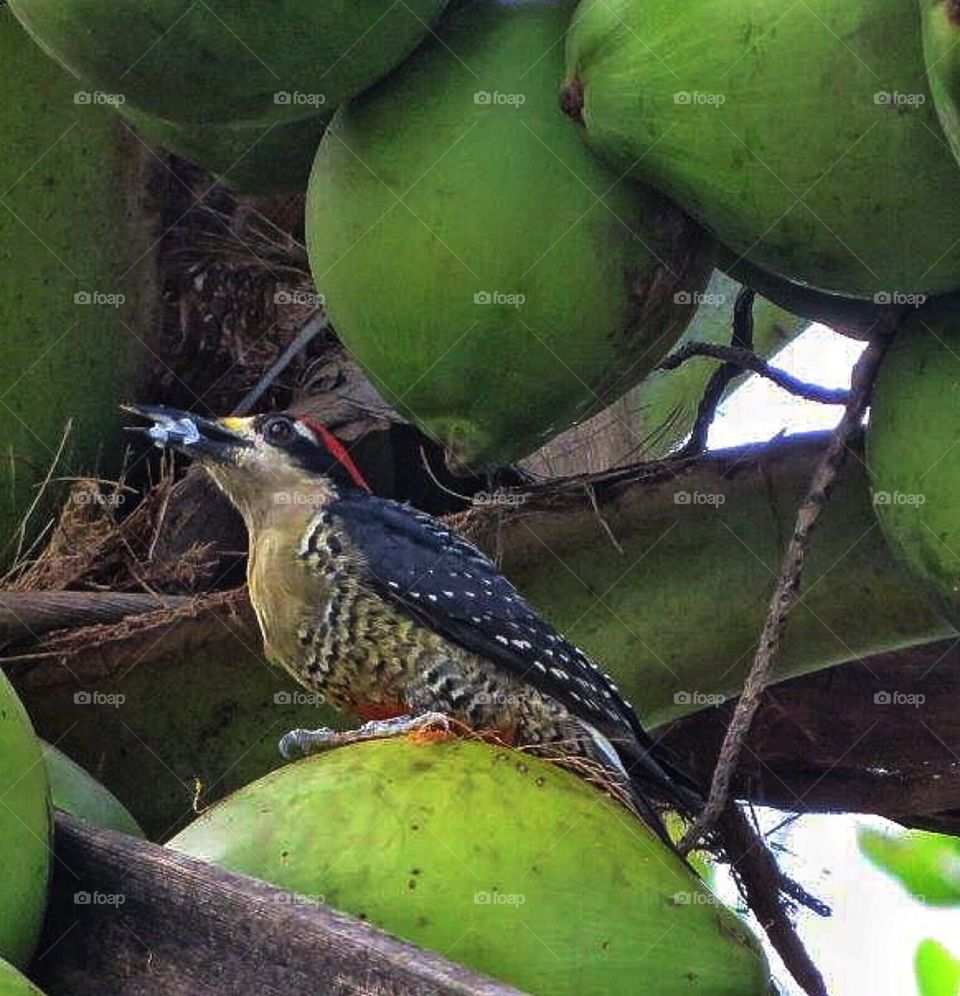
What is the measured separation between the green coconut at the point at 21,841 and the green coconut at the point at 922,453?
70 cm

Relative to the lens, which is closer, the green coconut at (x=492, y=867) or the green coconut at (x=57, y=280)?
the green coconut at (x=492, y=867)

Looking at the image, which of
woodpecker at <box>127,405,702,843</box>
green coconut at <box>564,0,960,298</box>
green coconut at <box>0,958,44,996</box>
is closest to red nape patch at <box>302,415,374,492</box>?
woodpecker at <box>127,405,702,843</box>

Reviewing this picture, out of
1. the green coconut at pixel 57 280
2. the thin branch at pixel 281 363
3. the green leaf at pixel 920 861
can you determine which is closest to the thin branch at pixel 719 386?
the green coconut at pixel 57 280

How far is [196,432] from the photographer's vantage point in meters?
2.70

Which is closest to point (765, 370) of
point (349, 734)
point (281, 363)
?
point (349, 734)

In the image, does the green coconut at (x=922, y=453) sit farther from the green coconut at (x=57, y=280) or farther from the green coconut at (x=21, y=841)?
the green coconut at (x=57, y=280)

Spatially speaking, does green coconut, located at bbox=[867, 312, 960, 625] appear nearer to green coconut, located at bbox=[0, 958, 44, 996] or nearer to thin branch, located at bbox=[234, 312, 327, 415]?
green coconut, located at bbox=[0, 958, 44, 996]

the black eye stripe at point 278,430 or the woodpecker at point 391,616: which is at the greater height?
the black eye stripe at point 278,430

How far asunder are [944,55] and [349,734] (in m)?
0.90

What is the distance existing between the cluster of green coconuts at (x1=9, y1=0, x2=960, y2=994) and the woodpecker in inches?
20.2

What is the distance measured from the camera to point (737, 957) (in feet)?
4.93

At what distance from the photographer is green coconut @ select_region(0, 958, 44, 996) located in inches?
41.2

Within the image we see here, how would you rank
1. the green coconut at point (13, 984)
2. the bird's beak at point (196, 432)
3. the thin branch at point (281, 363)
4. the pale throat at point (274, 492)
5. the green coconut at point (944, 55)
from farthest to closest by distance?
1. the thin branch at point (281, 363)
2. the pale throat at point (274, 492)
3. the bird's beak at point (196, 432)
4. the green coconut at point (944, 55)
5. the green coconut at point (13, 984)

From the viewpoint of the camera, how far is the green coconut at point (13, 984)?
1046 mm
